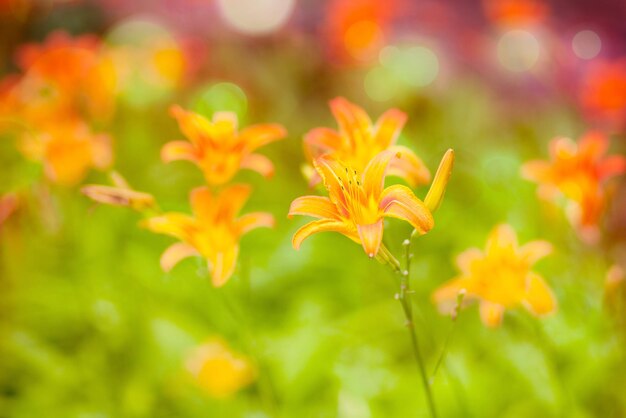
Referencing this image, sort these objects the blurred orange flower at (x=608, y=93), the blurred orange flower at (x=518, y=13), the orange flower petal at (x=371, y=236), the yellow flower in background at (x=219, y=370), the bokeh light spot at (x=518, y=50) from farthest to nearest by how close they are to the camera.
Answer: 1. the bokeh light spot at (x=518, y=50)
2. the blurred orange flower at (x=518, y=13)
3. the blurred orange flower at (x=608, y=93)
4. the yellow flower in background at (x=219, y=370)
5. the orange flower petal at (x=371, y=236)

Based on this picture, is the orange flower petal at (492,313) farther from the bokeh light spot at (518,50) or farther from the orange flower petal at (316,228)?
the bokeh light spot at (518,50)

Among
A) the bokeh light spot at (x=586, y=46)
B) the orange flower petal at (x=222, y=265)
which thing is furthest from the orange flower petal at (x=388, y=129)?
the bokeh light spot at (x=586, y=46)

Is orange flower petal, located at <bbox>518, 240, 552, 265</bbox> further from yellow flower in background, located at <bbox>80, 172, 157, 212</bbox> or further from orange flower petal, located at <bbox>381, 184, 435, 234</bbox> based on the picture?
yellow flower in background, located at <bbox>80, 172, 157, 212</bbox>

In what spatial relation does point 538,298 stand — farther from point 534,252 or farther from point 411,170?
point 411,170

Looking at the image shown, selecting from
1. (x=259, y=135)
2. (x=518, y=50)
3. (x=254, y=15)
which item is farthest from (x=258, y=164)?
(x=254, y=15)

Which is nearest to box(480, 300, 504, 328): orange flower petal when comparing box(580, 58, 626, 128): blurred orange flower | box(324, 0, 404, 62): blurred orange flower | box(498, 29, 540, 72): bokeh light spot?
box(580, 58, 626, 128): blurred orange flower

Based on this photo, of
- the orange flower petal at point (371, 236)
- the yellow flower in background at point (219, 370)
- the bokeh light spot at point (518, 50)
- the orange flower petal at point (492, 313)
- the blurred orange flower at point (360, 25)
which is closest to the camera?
the orange flower petal at point (371, 236)
